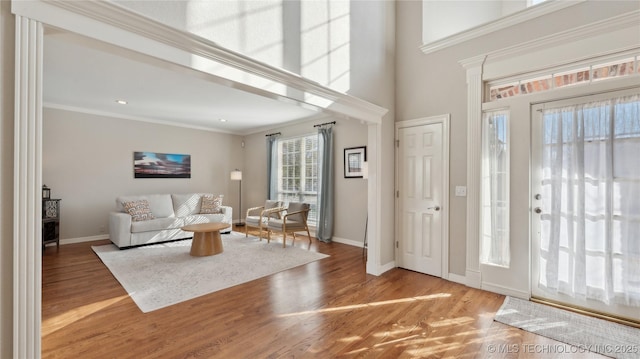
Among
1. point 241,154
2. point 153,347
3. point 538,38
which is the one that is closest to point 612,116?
point 538,38

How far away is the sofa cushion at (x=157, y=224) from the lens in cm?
494

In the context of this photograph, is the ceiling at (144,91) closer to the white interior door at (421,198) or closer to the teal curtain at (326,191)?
the teal curtain at (326,191)

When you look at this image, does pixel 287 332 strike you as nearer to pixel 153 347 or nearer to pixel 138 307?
pixel 153 347

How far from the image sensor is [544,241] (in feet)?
9.46

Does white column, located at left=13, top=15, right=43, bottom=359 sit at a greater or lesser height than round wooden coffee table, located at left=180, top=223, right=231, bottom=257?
greater

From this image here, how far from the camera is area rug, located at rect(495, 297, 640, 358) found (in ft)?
6.93

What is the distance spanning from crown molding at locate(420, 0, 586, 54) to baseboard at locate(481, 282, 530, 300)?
285 centimetres

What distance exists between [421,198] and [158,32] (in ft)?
10.9

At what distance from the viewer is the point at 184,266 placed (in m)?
3.92

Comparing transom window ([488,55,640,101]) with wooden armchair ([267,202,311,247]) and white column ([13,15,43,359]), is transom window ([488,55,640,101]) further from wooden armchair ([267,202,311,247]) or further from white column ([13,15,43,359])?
white column ([13,15,43,359])

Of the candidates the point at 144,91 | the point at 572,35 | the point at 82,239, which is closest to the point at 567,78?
the point at 572,35

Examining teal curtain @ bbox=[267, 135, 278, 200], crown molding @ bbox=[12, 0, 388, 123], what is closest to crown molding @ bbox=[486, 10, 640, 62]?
crown molding @ bbox=[12, 0, 388, 123]

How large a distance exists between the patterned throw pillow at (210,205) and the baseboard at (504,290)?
518cm

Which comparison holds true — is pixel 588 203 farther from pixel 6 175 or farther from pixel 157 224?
pixel 157 224
